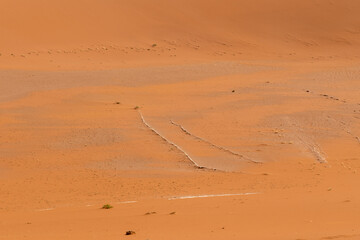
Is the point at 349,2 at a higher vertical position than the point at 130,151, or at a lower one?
higher

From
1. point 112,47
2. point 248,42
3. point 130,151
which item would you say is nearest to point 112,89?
point 130,151

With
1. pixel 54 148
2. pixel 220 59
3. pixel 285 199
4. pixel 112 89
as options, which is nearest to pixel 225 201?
pixel 285 199

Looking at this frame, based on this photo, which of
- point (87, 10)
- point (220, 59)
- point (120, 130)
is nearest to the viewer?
point (120, 130)

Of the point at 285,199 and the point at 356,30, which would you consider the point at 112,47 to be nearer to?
the point at 356,30

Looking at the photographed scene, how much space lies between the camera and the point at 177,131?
647 inches

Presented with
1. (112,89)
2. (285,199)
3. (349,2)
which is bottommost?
(285,199)

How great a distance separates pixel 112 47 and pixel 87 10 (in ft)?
20.5

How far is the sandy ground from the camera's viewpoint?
965cm

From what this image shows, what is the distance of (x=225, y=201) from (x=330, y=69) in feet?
55.7

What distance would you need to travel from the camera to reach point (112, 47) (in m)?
32.1

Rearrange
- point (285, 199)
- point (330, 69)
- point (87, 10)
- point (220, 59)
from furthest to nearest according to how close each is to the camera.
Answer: point (87, 10) → point (220, 59) → point (330, 69) → point (285, 199)

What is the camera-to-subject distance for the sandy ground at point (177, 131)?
9648 mm

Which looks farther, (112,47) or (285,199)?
(112,47)

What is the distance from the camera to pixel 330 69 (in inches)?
1057
